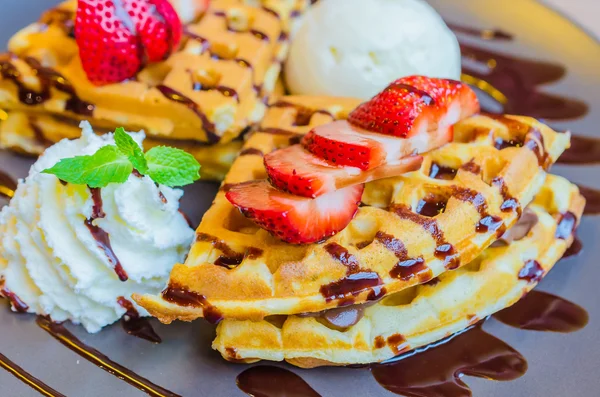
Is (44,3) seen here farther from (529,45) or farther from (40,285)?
(529,45)

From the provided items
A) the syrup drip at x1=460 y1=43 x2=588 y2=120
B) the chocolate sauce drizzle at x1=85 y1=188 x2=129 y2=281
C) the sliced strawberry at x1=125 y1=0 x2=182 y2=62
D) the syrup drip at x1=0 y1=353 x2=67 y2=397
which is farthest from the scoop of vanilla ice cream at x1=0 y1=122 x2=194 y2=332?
the syrup drip at x1=460 y1=43 x2=588 y2=120

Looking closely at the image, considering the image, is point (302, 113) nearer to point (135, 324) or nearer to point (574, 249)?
point (135, 324)

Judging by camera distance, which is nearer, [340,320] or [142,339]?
[340,320]

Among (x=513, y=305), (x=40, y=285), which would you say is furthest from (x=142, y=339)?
(x=513, y=305)

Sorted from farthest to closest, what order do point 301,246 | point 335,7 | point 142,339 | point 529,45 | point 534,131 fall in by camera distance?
point 529,45, point 335,7, point 534,131, point 142,339, point 301,246

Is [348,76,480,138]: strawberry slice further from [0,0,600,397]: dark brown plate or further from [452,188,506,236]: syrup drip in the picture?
[0,0,600,397]: dark brown plate

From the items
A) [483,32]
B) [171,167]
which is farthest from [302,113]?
[483,32]
